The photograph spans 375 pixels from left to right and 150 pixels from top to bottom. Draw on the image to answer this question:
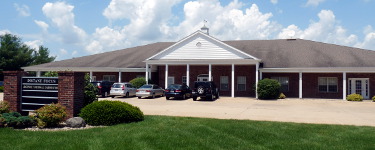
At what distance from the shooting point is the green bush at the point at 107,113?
10.8m

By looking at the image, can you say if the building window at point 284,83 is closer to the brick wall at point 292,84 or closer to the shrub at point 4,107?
the brick wall at point 292,84

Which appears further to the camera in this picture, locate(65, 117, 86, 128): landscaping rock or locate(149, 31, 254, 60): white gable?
locate(149, 31, 254, 60): white gable

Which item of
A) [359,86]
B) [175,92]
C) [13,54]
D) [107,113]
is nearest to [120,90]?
[175,92]

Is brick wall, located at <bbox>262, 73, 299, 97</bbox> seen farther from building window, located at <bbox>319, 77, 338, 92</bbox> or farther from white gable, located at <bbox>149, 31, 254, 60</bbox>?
white gable, located at <bbox>149, 31, 254, 60</bbox>

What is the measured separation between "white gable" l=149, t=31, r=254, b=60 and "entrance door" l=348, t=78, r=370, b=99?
373 inches

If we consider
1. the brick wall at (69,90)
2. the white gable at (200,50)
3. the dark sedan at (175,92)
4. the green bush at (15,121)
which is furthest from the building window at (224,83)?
the green bush at (15,121)

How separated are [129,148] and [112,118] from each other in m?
3.53

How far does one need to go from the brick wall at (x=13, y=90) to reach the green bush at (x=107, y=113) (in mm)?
2786

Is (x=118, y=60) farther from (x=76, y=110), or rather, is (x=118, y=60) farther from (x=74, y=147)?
(x=74, y=147)

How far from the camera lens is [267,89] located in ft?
84.4

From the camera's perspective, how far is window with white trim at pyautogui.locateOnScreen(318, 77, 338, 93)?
2756 centimetres

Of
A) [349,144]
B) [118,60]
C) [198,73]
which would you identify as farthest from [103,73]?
[349,144]

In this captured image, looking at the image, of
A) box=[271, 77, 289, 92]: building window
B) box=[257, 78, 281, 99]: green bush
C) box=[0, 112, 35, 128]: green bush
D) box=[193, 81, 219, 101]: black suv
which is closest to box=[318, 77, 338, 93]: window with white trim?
box=[271, 77, 289, 92]: building window

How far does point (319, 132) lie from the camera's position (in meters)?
9.97
